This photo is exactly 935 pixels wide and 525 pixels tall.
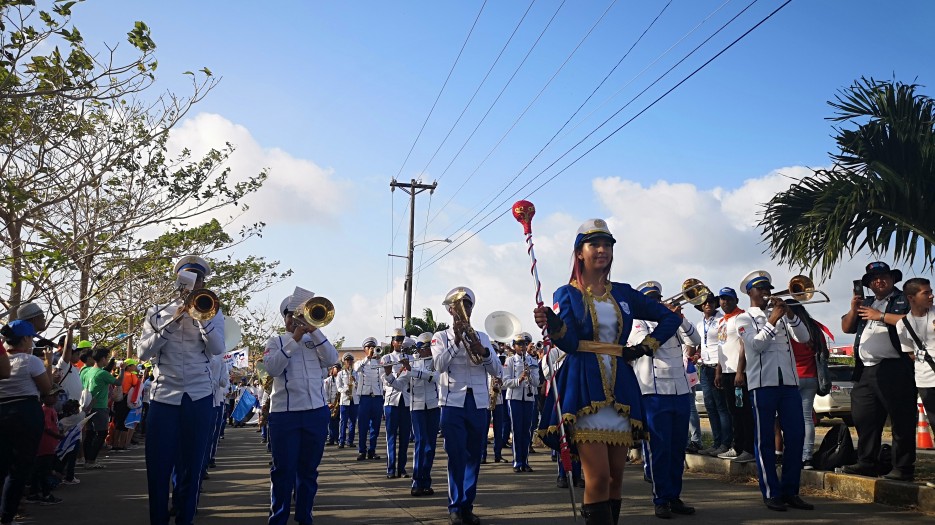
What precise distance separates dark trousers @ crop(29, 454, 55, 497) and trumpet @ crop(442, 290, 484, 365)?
4638mm

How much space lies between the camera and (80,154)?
10961 millimetres

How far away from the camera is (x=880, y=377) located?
25.7ft

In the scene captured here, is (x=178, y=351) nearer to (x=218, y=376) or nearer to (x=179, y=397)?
(x=179, y=397)

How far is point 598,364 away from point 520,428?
8092 mm

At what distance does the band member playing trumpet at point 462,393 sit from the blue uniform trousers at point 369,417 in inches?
288

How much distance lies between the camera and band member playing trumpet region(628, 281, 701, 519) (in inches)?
300

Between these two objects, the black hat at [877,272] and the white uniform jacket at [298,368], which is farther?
the black hat at [877,272]

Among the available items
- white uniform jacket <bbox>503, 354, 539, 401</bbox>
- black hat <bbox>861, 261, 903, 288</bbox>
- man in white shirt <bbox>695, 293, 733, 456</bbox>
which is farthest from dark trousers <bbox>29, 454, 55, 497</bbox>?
black hat <bbox>861, 261, 903, 288</bbox>

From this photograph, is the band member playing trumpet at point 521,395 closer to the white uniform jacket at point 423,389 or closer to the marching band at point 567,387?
the marching band at point 567,387

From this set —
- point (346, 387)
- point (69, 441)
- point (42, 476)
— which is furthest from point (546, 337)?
point (346, 387)

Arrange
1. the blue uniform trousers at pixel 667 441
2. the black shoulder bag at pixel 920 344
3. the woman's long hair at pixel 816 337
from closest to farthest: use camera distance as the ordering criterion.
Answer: the black shoulder bag at pixel 920 344 < the blue uniform trousers at pixel 667 441 < the woman's long hair at pixel 816 337

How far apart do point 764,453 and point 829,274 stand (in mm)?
5815

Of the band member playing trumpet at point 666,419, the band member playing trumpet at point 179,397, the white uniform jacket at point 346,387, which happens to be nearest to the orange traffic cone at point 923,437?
the band member playing trumpet at point 666,419

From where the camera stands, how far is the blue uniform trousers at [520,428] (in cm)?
1234
